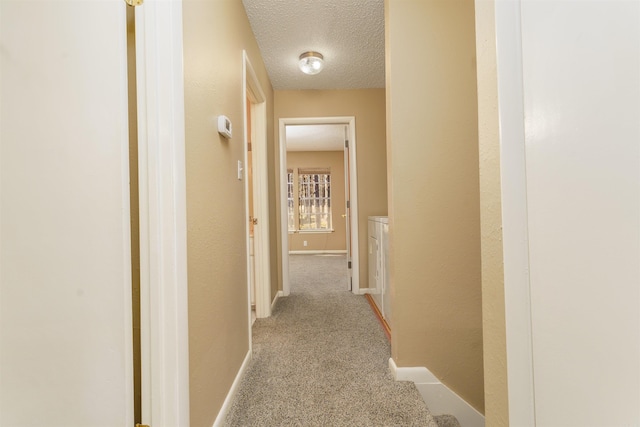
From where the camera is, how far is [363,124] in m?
3.43

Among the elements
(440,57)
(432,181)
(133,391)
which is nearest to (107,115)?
(133,391)

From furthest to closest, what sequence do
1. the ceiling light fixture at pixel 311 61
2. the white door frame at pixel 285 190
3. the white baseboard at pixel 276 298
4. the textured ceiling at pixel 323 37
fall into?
1. the white door frame at pixel 285 190
2. the white baseboard at pixel 276 298
3. the ceiling light fixture at pixel 311 61
4. the textured ceiling at pixel 323 37

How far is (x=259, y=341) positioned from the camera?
86.7 inches

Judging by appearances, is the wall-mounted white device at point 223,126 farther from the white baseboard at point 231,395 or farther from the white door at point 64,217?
the white baseboard at point 231,395

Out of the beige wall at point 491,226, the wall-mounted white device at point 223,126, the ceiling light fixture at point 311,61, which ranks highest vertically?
the ceiling light fixture at point 311,61

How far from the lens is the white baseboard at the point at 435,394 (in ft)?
5.36

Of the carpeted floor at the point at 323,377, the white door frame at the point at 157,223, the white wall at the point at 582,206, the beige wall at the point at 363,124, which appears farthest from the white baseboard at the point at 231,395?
the beige wall at the point at 363,124

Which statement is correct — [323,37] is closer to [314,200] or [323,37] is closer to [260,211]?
[260,211]

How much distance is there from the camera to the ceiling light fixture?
2.58m

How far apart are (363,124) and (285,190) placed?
1213 mm

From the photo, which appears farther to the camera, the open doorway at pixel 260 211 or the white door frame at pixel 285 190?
the white door frame at pixel 285 190

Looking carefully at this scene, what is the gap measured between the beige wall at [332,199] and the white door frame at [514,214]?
642 centimetres

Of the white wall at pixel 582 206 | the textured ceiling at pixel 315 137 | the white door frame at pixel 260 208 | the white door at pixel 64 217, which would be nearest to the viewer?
the white wall at pixel 582 206

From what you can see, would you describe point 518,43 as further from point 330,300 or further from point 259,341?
point 330,300
